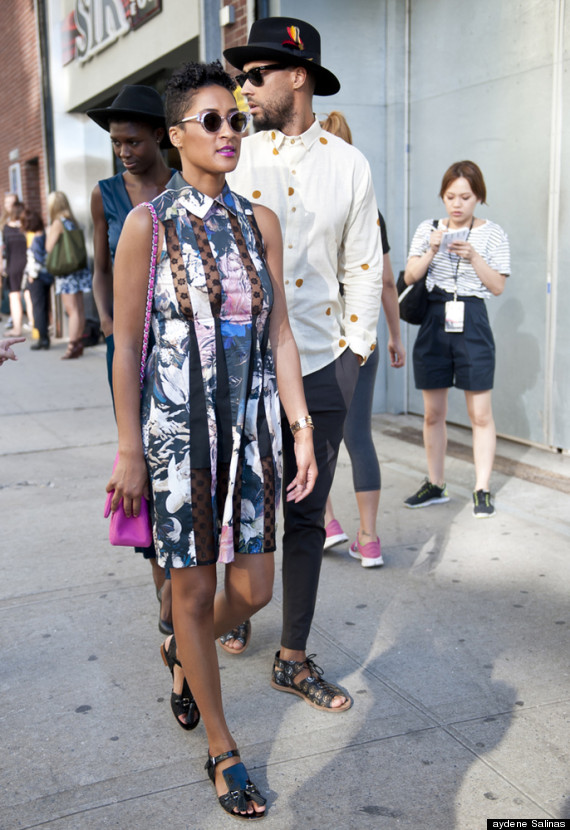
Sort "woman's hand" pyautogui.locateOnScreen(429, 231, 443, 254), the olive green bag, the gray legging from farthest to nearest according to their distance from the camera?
the olive green bag → "woman's hand" pyautogui.locateOnScreen(429, 231, 443, 254) → the gray legging

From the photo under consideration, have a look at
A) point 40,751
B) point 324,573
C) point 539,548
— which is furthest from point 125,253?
point 539,548

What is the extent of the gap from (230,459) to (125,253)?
0.62 m

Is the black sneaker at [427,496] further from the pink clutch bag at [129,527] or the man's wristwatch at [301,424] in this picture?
the pink clutch bag at [129,527]

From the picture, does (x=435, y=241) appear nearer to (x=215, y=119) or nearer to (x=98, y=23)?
(x=215, y=119)

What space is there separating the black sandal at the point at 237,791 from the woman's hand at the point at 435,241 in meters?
3.18

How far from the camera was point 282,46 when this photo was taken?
119 inches

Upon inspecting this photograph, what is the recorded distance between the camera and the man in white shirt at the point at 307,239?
3.10 m

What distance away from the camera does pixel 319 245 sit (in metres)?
3.15

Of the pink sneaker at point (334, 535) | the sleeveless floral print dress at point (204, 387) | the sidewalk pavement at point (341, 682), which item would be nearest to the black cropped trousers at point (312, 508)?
the sidewalk pavement at point (341, 682)

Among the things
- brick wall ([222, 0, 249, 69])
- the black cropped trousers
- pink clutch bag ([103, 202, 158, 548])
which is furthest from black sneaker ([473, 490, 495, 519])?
brick wall ([222, 0, 249, 69])

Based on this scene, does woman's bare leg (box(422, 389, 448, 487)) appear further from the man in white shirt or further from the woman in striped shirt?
the man in white shirt

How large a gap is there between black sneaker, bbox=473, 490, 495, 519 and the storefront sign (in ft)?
22.4

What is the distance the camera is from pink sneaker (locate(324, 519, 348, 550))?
459 centimetres

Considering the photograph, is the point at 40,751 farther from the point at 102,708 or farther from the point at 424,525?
the point at 424,525
